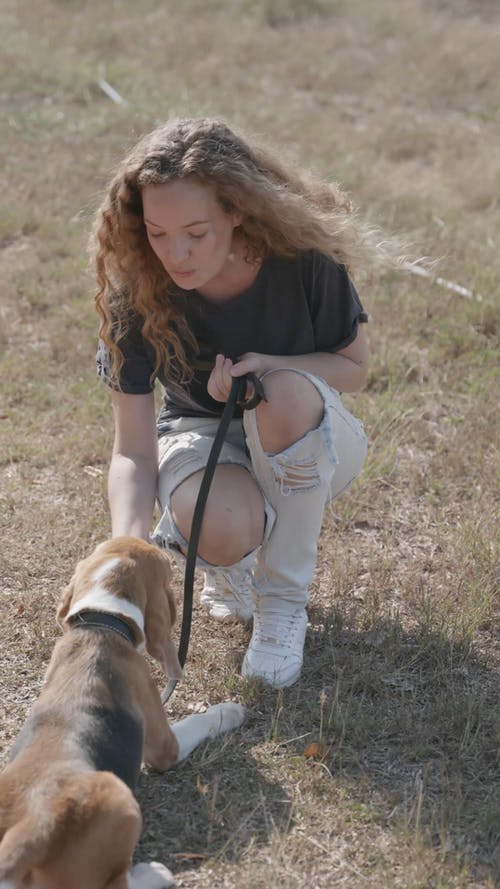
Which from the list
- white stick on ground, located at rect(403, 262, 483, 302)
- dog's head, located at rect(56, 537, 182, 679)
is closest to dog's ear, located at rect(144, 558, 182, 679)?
dog's head, located at rect(56, 537, 182, 679)

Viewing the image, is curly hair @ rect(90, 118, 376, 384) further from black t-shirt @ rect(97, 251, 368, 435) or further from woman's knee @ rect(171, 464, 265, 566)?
woman's knee @ rect(171, 464, 265, 566)

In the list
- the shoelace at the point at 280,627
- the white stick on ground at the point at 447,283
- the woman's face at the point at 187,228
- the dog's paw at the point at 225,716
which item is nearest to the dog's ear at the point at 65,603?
the dog's paw at the point at 225,716

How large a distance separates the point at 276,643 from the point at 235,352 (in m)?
0.95

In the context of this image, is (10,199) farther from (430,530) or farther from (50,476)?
(430,530)

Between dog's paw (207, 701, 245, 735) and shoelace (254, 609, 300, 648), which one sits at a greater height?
shoelace (254, 609, 300, 648)

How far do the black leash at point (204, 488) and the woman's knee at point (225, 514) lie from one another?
0.22ft

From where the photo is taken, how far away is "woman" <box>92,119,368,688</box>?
3484 millimetres

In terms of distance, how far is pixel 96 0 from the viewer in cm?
1183

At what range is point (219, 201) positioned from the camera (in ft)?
11.5

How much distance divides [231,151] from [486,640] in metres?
1.79

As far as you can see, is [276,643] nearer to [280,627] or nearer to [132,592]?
[280,627]

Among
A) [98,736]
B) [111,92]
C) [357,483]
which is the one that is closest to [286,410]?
[98,736]

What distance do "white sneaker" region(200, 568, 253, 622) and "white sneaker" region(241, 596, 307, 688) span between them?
14 centimetres

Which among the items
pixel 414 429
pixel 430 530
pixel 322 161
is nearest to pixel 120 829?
pixel 430 530
